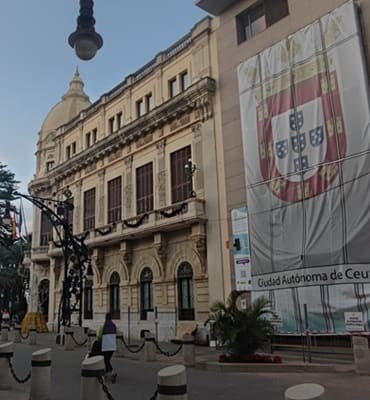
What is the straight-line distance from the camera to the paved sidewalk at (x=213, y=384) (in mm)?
9398

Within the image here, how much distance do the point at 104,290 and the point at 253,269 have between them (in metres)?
12.9

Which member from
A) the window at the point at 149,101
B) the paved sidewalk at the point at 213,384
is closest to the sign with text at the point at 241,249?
the paved sidewalk at the point at 213,384

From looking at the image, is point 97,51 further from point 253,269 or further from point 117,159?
point 117,159

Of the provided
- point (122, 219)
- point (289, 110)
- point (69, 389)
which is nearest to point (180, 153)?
point (122, 219)

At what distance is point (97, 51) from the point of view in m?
6.12

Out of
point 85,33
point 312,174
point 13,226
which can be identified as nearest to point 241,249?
point 312,174

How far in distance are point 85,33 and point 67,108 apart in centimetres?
3663

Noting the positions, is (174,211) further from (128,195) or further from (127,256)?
(128,195)

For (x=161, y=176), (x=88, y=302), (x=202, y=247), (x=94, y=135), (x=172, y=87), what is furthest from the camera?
(x=94, y=135)

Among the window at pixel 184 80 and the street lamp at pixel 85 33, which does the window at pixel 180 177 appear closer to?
the window at pixel 184 80

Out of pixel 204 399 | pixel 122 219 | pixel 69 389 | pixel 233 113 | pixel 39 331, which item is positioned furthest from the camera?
pixel 39 331

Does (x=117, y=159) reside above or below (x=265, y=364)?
above

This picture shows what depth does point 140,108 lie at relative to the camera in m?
29.2

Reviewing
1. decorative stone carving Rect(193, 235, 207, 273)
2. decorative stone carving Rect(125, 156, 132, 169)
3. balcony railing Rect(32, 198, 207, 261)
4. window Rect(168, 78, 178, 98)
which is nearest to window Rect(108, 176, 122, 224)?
balcony railing Rect(32, 198, 207, 261)
